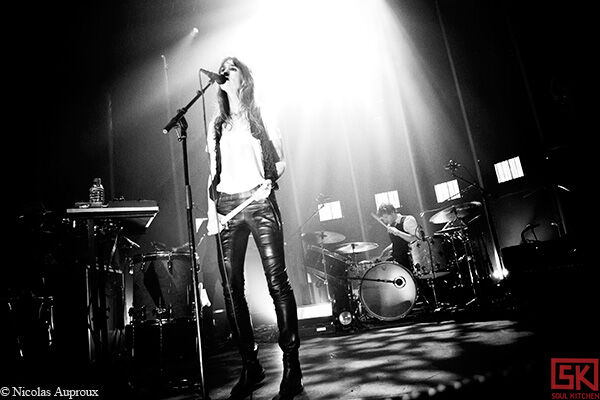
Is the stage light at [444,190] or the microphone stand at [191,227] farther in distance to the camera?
the stage light at [444,190]

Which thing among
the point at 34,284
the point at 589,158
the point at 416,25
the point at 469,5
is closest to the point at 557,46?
the point at 469,5

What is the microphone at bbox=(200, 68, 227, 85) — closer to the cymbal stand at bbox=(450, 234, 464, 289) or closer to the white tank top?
the white tank top

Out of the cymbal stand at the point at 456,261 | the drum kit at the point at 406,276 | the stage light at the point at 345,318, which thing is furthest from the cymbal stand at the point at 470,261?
the stage light at the point at 345,318

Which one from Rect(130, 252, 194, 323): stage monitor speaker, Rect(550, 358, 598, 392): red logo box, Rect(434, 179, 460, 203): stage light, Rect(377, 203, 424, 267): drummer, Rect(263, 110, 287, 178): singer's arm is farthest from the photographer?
Rect(434, 179, 460, 203): stage light

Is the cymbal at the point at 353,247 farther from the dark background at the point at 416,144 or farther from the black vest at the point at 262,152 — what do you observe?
the black vest at the point at 262,152

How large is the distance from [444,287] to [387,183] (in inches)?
222

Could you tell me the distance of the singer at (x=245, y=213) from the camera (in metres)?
2.07

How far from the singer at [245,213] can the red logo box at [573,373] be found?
117 cm

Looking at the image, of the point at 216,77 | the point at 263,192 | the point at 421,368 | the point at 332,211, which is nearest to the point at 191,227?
the point at 263,192

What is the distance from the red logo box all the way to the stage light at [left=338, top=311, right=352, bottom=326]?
11.5 feet

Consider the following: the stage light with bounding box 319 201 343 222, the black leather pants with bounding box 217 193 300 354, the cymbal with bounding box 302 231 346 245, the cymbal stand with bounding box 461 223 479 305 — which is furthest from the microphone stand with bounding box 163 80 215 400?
the stage light with bounding box 319 201 343 222

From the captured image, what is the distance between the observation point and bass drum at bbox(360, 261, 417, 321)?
529 cm

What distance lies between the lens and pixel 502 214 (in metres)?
9.84

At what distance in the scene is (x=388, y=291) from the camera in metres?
5.35
